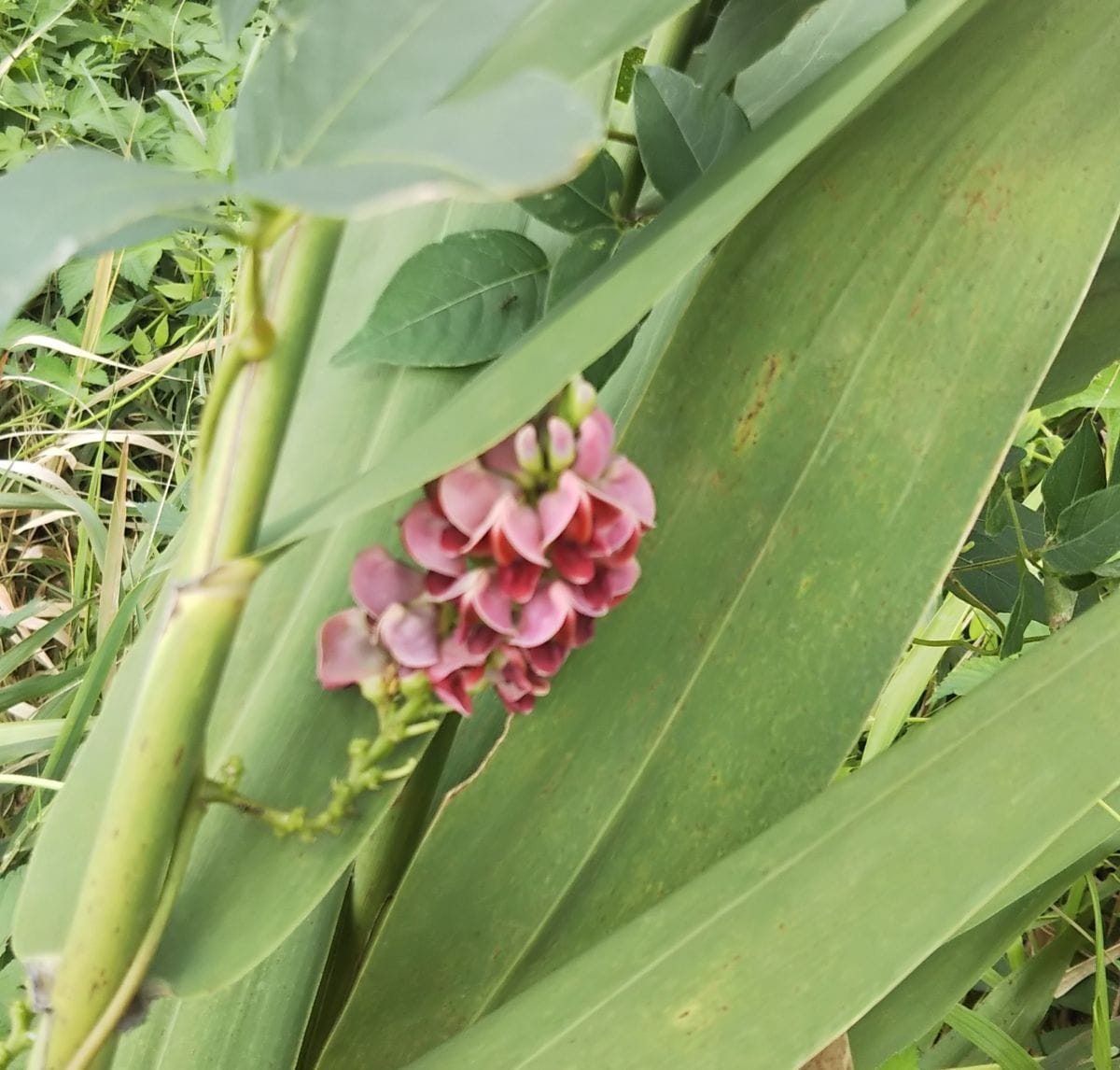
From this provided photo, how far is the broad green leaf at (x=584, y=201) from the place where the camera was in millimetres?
305

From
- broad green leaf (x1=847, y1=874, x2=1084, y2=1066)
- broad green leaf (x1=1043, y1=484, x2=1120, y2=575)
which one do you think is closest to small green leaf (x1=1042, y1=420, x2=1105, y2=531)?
broad green leaf (x1=1043, y1=484, x2=1120, y2=575)

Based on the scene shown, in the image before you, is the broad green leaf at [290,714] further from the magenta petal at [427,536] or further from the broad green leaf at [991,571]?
the broad green leaf at [991,571]

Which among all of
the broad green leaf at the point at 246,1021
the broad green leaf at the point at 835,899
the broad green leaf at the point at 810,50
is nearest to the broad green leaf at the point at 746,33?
the broad green leaf at the point at 810,50

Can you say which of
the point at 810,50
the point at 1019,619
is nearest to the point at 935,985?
the point at 1019,619

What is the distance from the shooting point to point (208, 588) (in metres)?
0.23

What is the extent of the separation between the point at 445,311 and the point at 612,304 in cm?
13

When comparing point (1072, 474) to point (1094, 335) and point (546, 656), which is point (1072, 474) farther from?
point (546, 656)

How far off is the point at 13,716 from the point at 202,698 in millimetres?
726

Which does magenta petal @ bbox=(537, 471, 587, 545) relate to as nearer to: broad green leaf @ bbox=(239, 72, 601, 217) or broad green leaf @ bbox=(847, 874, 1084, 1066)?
broad green leaf @ bbox=(239, 72, 601, 217)

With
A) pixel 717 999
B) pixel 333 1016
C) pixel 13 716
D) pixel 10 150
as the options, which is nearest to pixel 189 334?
pixel 10 150

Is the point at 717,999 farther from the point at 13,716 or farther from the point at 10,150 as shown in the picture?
the point at 10,150

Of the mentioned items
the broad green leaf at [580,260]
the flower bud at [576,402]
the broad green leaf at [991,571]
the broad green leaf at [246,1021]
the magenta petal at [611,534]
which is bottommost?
the broad green leaf at [246,1021]

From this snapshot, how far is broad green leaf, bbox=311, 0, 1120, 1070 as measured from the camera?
1.03 feet

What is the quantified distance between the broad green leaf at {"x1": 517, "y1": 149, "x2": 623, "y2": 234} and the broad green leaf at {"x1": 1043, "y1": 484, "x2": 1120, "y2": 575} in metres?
0.30
